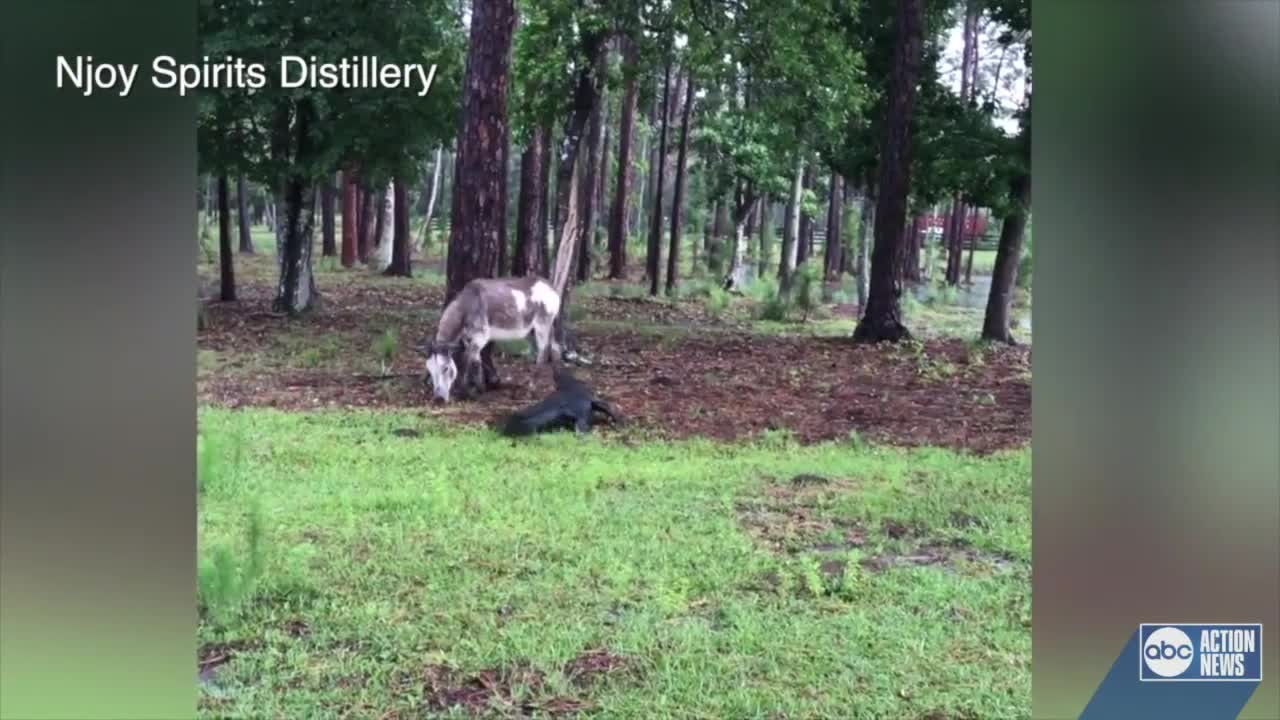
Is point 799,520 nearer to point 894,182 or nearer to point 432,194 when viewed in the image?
point 894,182

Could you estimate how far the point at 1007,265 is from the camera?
161 inches

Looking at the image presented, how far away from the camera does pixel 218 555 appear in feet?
10.4

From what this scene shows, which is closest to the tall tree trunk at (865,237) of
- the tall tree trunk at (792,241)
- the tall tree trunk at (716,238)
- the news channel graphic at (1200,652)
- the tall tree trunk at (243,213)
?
the tall tree trunk at (792,241)

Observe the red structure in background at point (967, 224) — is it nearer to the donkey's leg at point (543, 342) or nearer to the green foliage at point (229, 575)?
the donkey's leg at point (543, 342)

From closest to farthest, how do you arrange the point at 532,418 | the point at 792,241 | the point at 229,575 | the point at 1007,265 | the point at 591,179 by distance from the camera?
the point at 229,575
the point at 532,418
the point at 1007,265
the point at 792,241
the point at 591,179

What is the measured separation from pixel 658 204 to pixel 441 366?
198 cm

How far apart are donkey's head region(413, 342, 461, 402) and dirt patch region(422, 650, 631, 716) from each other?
1491mm

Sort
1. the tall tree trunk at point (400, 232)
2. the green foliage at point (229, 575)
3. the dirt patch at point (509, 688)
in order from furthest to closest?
the tall tree trunk at point (400, 232) → the green foliage at point (229, 575) → the dirt patch at point (509, 688)

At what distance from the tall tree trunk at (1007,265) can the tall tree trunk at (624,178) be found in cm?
169

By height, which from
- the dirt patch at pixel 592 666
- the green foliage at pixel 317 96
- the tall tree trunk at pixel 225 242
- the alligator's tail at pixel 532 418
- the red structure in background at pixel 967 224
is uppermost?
the green foliage at pixel 317 96

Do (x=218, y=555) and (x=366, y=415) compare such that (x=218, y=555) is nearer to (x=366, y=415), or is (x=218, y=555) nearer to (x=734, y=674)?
(x=366, y=415)

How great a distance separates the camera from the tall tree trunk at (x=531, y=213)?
484 centimetres

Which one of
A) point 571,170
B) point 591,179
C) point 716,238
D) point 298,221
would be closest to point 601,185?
point 591,179

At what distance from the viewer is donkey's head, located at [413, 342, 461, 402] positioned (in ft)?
14.1
